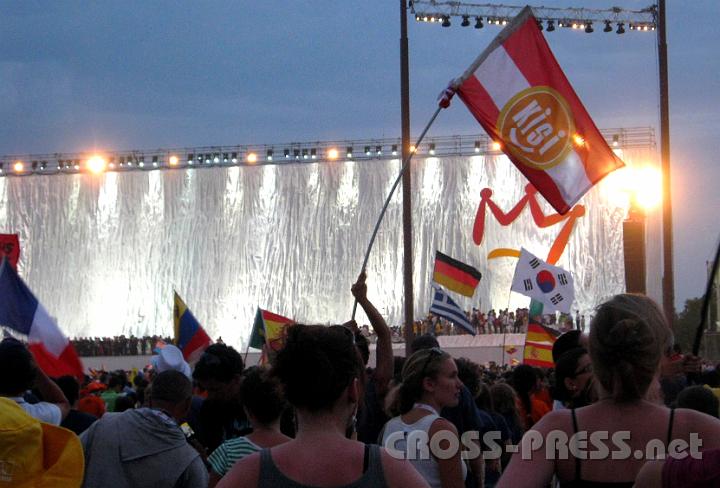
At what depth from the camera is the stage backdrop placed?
107ft

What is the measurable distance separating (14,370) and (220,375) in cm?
98

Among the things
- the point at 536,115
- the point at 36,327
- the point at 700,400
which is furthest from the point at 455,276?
the point at 700,400

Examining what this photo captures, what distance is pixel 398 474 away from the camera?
2.34 meters

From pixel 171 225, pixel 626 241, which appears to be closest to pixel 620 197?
pixel 171 225

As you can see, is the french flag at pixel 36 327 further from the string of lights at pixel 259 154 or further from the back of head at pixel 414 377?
the string of lights at pixel 259 154

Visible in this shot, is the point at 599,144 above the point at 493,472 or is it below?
above

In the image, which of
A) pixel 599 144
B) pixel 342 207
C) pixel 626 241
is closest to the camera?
pixel 599 144

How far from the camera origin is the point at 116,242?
114ft

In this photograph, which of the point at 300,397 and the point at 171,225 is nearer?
the point at 300,397

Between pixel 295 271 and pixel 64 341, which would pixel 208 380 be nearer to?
pixel 64 341

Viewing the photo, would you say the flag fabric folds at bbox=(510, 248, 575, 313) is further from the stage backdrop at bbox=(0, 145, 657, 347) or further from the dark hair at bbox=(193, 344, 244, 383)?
the stage backdrop at bbox=(0, 145, 657, 347)

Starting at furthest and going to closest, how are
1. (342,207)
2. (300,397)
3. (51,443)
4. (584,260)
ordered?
(342,207) → (584,260) → (51,443) → (300,397)

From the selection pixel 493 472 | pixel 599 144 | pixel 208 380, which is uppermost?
pixel 599 144

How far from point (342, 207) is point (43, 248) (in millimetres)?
8814
